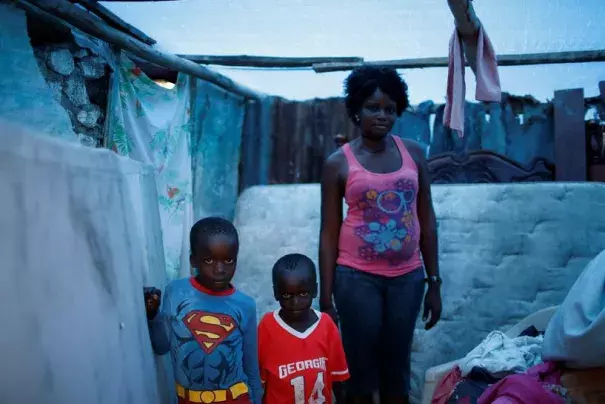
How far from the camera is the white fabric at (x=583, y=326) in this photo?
183cm

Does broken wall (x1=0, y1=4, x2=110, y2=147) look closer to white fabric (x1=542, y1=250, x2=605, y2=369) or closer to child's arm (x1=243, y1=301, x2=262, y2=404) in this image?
child's arm (x1=243, y1=301, x2=262, y2=404)

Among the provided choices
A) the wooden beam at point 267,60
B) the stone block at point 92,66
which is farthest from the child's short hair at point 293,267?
the wooden beam at point 267,60

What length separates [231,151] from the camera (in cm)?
473

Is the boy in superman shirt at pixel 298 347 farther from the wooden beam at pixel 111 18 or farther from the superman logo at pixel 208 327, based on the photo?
the wooden beam at pixel 111 18

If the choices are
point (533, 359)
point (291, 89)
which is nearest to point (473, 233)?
point (533, 359)

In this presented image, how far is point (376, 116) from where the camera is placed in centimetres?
248

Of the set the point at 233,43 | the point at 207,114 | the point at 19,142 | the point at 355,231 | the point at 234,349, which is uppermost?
the point at 233,43

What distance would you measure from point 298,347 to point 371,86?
1178mm

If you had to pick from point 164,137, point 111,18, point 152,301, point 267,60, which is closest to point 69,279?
point 152,301

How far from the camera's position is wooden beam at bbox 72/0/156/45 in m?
3.52

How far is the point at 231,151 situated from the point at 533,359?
2.91 m

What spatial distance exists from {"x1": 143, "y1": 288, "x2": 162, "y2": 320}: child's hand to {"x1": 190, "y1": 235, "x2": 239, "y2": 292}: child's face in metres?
0.16

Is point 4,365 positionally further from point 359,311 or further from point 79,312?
point 359,311

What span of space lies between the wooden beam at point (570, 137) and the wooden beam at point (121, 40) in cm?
252
